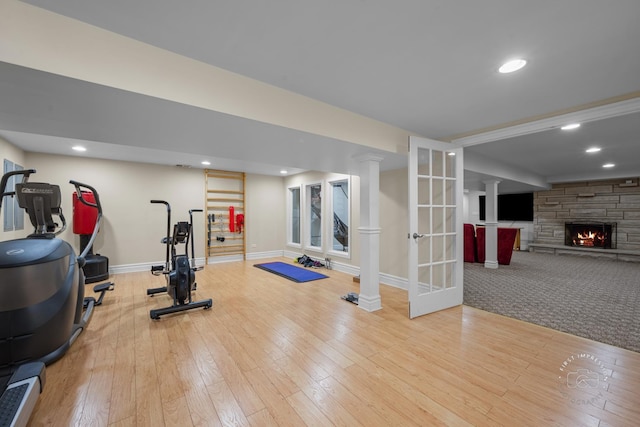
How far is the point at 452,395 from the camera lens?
1.72 m

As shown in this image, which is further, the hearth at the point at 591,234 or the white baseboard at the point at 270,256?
the hearth at the point at 591,234

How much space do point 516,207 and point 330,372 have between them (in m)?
10.2

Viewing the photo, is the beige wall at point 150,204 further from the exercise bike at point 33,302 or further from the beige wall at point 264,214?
the exercise bike at point 33,302

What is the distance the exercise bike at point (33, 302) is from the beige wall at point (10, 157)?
6.31 ft

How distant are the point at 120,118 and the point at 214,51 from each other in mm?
932

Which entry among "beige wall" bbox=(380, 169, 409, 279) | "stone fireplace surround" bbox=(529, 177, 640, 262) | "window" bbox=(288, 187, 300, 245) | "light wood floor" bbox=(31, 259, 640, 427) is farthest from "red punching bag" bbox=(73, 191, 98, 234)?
"stone fireplace surround" bbox=(529, 177, 640, 262)

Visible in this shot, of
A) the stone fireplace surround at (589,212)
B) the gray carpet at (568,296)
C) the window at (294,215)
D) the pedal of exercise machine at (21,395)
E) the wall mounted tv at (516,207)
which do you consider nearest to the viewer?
the pedal of exercise machine at (21,395)

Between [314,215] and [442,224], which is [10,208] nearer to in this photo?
[314,215]

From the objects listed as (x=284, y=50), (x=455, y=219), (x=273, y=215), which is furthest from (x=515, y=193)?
(x=284, y=50)

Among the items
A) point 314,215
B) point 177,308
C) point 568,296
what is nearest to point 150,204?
point 177,308

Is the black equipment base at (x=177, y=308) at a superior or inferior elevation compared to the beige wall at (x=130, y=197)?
inferior

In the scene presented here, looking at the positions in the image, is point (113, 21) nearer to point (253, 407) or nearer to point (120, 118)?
point (120, 118)

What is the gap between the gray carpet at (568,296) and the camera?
9.05ft

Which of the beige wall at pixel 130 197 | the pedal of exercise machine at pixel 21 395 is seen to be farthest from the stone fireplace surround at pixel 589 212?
the pedal of exercise machine at pixel 21 395
